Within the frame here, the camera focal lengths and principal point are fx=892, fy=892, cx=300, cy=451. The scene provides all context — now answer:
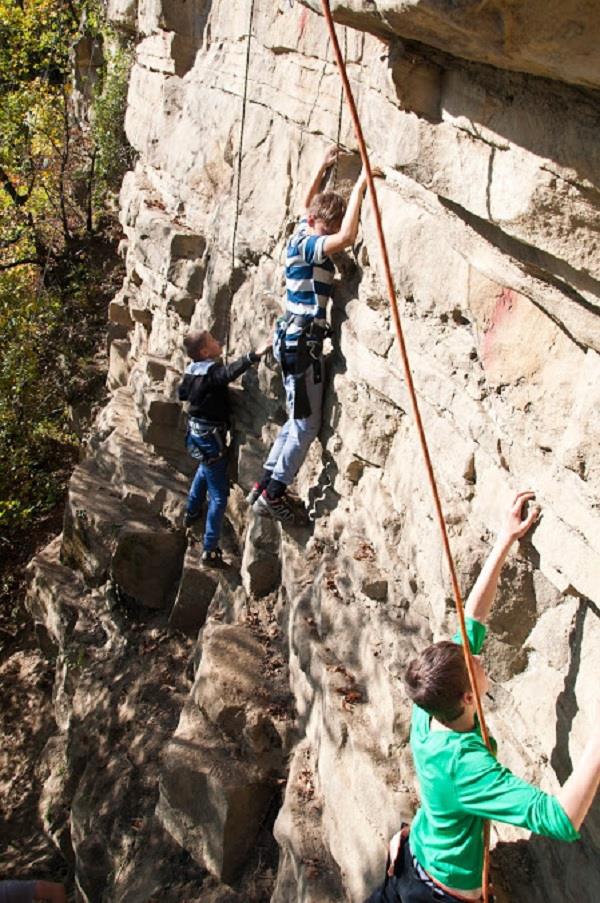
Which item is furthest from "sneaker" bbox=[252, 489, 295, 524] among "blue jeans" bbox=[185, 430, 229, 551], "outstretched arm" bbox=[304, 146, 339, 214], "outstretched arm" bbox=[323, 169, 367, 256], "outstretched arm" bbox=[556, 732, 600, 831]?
"outstretched arm" bbox=[556, 732, 600, 831]

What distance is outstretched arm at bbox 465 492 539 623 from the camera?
3.43 meters

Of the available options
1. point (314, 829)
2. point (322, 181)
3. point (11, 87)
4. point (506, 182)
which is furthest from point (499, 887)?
point (11, 87)

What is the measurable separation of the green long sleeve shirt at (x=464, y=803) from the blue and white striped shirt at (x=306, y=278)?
2230mm

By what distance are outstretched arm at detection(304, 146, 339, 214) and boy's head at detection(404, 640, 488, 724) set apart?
285 cm

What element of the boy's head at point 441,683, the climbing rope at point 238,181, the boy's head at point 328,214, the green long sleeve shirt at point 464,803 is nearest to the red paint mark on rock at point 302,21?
the climbing rope at point 238,181

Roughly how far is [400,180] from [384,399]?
111 centimetres

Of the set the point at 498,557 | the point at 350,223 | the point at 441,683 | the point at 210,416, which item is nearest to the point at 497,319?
the point at 498,557

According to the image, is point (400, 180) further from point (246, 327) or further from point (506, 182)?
point (246, 327)

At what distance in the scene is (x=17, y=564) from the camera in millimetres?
10602

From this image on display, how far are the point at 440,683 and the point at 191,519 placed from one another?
4060 millimetres

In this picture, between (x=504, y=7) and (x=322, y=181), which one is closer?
(x=504, y=7)

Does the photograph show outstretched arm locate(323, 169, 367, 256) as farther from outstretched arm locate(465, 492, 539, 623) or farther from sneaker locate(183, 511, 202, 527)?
sneaker locate(183, 511, 202, 527)

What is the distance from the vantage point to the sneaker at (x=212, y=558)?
6484 mm

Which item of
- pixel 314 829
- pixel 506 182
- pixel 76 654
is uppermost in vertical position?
pixel 506 182
